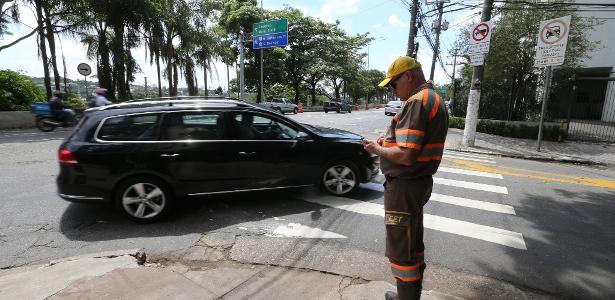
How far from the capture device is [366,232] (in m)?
4.16

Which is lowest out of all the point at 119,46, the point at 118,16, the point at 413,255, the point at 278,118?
the point at 413,255

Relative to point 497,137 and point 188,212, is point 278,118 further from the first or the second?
point 497,137

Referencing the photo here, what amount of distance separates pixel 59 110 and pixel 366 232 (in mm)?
13406

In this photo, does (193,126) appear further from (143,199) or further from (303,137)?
(303,137)

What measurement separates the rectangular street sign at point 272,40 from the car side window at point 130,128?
2039 cm

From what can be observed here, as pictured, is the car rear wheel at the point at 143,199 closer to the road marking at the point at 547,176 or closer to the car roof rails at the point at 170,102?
the car roof rails at the point at 170,102

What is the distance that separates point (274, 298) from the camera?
2.80 metres

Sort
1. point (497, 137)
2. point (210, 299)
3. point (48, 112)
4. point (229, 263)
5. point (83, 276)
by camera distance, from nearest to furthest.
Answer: point (210, 299)
point (83, 276)
point (229, 263)
point (48, 112)
point (497, 137)

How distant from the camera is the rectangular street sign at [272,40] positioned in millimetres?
23413

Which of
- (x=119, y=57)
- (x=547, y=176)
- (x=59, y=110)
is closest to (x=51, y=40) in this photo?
(x=119, y=57)

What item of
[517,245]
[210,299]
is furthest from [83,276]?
[517,245]

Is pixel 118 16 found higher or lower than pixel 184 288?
higher

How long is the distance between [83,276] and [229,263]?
50.3 inches

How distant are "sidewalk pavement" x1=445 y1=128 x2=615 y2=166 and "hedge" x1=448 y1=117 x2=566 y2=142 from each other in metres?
0.37
